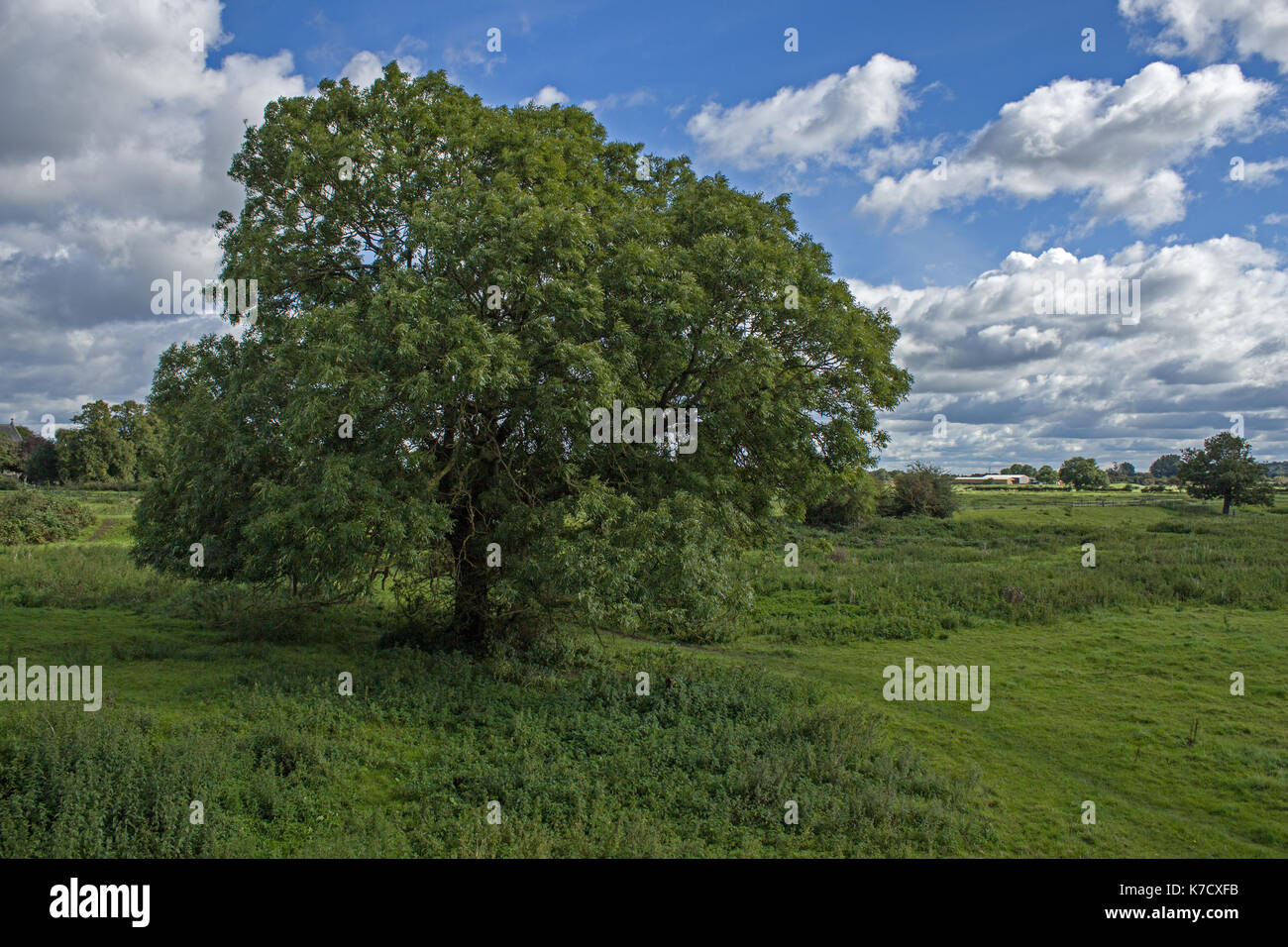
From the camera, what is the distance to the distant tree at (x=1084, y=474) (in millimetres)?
108938

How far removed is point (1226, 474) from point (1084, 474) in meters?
53.5

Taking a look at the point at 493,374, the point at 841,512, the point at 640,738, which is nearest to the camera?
the point at 493,374

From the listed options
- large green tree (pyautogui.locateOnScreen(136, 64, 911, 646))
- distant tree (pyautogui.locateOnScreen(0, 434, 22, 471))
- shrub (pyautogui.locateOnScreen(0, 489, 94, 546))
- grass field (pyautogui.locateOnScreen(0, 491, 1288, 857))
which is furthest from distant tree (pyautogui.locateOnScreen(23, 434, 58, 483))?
large green tree (pyautogui.locateOnScreen(136, 64, 911, 646))

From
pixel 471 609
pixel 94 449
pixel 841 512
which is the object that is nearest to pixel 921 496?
pixel 841 512

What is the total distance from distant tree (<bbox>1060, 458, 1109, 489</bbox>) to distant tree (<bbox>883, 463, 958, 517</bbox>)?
62.6 m

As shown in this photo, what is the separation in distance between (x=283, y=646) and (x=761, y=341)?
14.8 m

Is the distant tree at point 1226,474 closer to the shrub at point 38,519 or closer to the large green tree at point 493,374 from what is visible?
the large green tree at point 493,374

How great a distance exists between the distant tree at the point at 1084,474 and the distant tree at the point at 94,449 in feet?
411

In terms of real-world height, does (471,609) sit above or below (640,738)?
above

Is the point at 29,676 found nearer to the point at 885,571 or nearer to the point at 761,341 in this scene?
the point at 761,341

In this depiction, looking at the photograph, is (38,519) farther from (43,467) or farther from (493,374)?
(43,467)

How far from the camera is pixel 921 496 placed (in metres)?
59.7
